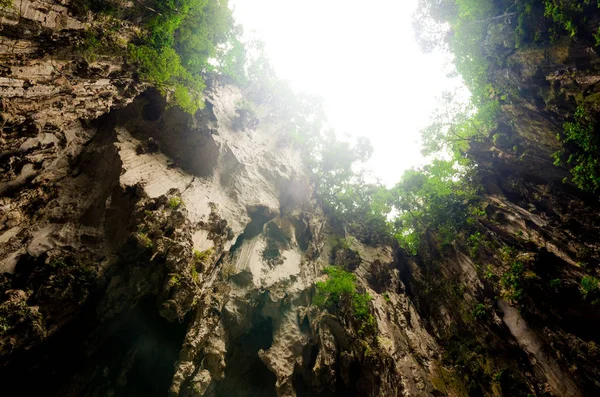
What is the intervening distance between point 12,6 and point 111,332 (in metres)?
11.6

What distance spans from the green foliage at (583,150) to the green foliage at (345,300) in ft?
36.2

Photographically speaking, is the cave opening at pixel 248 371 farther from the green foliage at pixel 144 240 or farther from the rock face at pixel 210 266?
the green foliage at pixel 144 240

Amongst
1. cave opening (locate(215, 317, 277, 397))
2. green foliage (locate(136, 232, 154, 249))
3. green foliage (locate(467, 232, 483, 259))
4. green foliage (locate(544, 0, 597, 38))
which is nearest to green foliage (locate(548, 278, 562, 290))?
green foliage (locate(467, 232, 483, 259))

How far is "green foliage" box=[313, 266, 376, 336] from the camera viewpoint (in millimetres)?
12898

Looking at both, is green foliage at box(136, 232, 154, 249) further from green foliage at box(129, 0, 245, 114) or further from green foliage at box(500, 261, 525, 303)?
green foliage at box(500, 261, 525, 303)

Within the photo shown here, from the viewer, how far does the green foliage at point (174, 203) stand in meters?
11.1

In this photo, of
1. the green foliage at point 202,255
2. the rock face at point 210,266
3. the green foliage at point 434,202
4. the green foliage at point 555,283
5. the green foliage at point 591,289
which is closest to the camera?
the rock face at point 210,266

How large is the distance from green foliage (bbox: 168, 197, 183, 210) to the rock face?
1.15 feet

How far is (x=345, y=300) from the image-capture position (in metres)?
13.7

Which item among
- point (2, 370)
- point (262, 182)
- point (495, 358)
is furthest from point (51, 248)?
point (495, 358)

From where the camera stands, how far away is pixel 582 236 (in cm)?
1129

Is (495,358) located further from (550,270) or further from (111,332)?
(111,332)

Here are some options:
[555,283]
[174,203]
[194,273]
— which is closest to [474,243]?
[555,283]

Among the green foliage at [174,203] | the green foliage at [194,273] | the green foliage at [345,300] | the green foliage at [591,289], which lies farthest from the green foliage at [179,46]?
the green foliage at [591,289]
